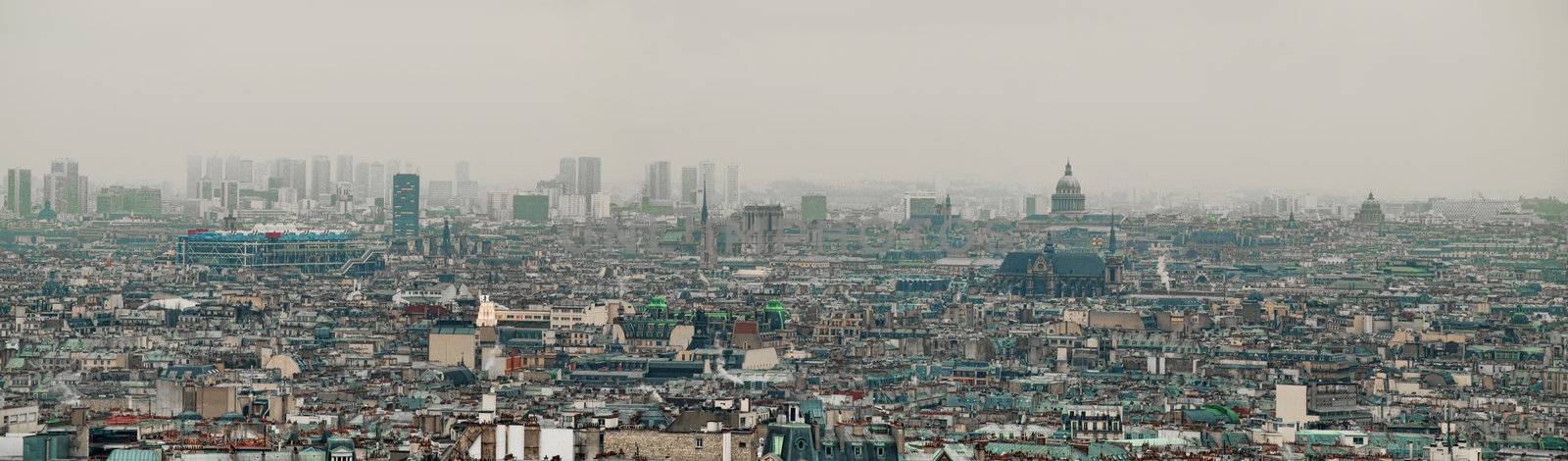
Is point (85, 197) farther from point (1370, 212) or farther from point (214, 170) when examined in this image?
point (1370, 212)

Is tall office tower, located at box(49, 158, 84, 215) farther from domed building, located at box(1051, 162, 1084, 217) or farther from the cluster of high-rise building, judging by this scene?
domed building, located at box(1051, 162, 1084, 217)

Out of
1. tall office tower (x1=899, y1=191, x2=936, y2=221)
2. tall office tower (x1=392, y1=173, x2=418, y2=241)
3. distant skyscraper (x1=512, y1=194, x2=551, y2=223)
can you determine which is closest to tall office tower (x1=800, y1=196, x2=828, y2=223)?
tall office tower (x1=899, y1=191, x2=936, y2=221)

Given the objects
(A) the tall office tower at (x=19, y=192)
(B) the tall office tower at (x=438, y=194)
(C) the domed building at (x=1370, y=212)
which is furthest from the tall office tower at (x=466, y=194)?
(C) the domed building at (x=1370, y=212)

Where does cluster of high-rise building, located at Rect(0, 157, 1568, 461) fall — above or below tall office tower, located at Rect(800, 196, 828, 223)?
below

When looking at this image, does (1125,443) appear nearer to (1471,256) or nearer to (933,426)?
(933,426)

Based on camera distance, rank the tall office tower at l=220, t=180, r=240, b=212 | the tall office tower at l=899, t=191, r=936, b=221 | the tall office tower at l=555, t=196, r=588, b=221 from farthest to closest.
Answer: the tall office tower at l=555, t=196, r=588, b=221
the tall office tower at l=220, t=180, r=240, b=212
the tall office tower at l=899, t=191, r=936, b=221

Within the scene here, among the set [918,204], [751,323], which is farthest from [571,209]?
[751,323]
